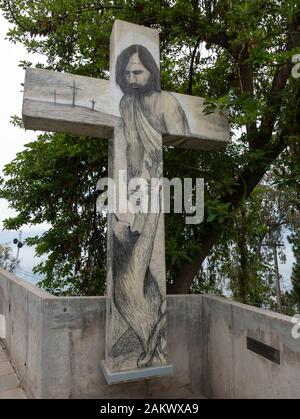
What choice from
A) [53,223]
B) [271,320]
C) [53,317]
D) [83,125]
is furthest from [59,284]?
[271,320]

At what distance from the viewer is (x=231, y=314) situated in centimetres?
297

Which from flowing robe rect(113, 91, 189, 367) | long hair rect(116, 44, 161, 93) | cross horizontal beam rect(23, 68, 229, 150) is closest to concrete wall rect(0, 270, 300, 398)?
flowing robe rect(113, 91, 189, 367)

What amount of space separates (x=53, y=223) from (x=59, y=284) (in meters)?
1.06

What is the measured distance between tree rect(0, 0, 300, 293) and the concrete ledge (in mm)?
1124

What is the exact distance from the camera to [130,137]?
121 inches

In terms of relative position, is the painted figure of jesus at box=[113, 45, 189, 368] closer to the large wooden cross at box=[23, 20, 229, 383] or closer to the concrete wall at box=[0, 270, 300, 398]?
the large wooden cross at box=[23, 20, 229, 383]

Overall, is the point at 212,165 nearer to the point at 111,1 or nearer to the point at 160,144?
the point at 160,144

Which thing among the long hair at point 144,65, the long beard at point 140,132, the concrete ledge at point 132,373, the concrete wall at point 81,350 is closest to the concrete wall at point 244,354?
the concrete wall at point 81,350

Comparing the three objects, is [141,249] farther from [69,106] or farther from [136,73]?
[136,73]

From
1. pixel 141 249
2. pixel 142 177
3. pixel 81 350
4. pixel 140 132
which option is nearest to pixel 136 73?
pixel 140 132

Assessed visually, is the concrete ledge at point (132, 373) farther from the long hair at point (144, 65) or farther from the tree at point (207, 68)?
the long hair at point (144, 65)

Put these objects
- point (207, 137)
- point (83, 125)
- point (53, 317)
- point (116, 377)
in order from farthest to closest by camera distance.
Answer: point (207, 137) < point (83, 125) < point (53, 317) < point (116, 377)

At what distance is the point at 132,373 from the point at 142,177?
1640mm

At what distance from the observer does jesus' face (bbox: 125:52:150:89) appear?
323 cm
